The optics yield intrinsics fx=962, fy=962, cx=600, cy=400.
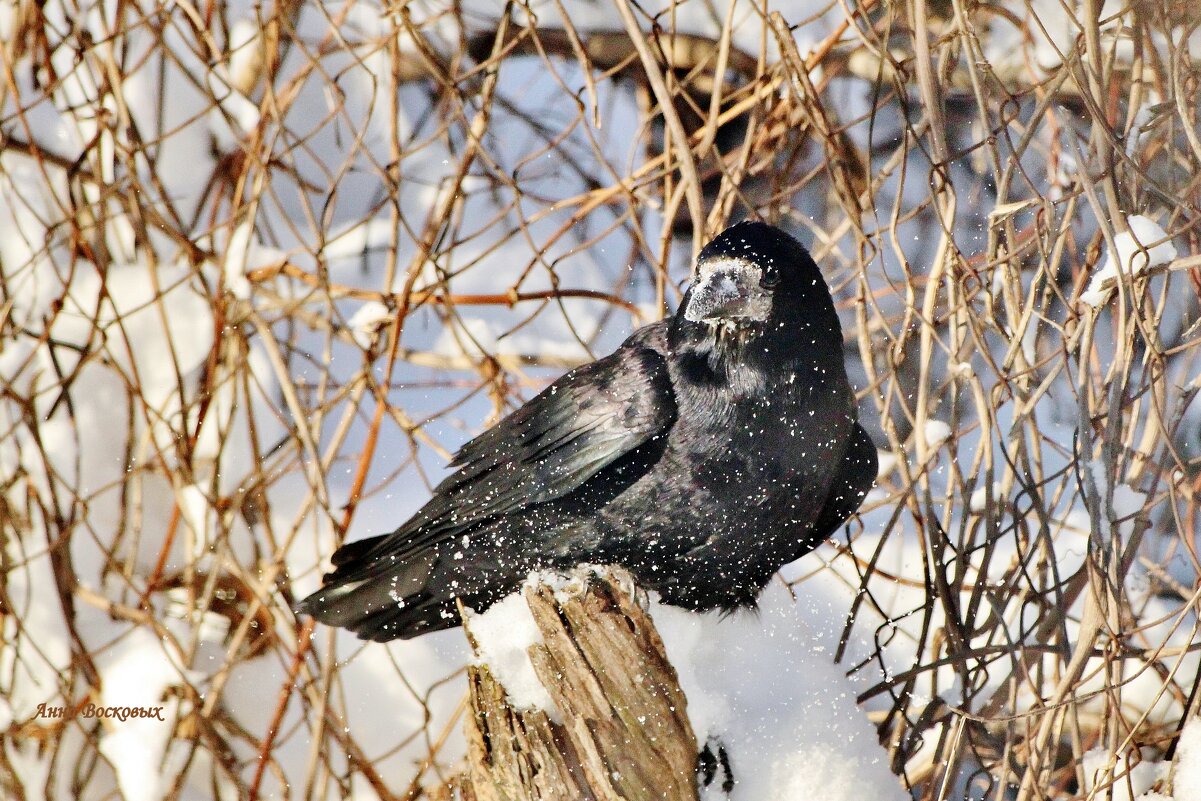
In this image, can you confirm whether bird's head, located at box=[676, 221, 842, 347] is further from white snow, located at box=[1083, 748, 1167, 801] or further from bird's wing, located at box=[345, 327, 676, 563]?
white snow, located at box=[1083, 748, 1167, 801]

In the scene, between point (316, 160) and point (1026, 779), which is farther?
point (316, 160)

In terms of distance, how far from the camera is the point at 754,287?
1.10 m

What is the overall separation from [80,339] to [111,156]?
335mm

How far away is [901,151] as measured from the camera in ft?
4.21

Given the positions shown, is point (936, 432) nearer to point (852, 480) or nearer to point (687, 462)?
point (852, 480)

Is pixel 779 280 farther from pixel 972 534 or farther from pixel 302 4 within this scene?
pixel 302 4

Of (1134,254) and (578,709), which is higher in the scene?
(1134,254)

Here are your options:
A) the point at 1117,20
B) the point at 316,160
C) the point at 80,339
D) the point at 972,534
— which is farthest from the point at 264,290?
the point at 1117,20

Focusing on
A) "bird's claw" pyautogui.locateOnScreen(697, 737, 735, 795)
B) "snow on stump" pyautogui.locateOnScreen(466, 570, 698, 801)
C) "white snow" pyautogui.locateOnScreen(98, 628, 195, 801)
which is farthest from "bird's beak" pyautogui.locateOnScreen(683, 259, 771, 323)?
"white snow" pyautogui.locateOnScreen(98, 628, 195, 801)

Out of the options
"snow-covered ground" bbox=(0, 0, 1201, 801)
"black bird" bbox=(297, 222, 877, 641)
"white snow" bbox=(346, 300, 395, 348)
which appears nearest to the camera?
"black bird" bbox=(297, 222, 877, 641)

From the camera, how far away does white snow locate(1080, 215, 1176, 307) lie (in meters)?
1.08

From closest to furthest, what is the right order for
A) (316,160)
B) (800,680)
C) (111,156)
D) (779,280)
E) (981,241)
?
(779,280)
(800,680)
(981,241)
(316,160)
(111,156)

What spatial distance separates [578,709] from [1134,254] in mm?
791

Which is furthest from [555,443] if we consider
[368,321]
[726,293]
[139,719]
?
[139,719]
